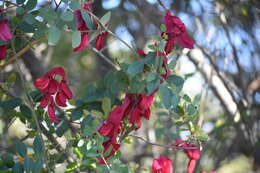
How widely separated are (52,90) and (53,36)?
0.24m

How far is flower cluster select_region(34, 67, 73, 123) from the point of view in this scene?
123 cm

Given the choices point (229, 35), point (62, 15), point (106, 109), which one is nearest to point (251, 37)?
point (229, 35)

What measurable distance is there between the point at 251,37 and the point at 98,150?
146 centimetres

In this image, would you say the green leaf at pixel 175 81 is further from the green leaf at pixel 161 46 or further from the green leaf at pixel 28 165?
the green leaf at pixel 28 165

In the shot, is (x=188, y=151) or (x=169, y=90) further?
(x=188, y=151)

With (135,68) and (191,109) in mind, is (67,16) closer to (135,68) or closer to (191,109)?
(135,68)

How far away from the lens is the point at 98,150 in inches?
43.7

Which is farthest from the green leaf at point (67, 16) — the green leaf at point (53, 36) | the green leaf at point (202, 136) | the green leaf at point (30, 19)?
the green leaf at point (202, 136)

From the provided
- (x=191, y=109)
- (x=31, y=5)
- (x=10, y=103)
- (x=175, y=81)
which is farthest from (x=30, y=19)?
(x=191, y=109)

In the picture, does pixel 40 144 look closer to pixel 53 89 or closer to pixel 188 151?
pixel 53 89

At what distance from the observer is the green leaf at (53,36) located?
3.37ft

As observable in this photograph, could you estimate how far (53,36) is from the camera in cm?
103

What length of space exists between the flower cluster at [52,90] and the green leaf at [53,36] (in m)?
0.22

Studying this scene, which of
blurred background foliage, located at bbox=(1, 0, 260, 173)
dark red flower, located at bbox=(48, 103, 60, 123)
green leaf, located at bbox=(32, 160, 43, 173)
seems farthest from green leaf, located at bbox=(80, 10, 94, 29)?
blurred background foliage, located at bbox=(1, 0, 260, 173)
